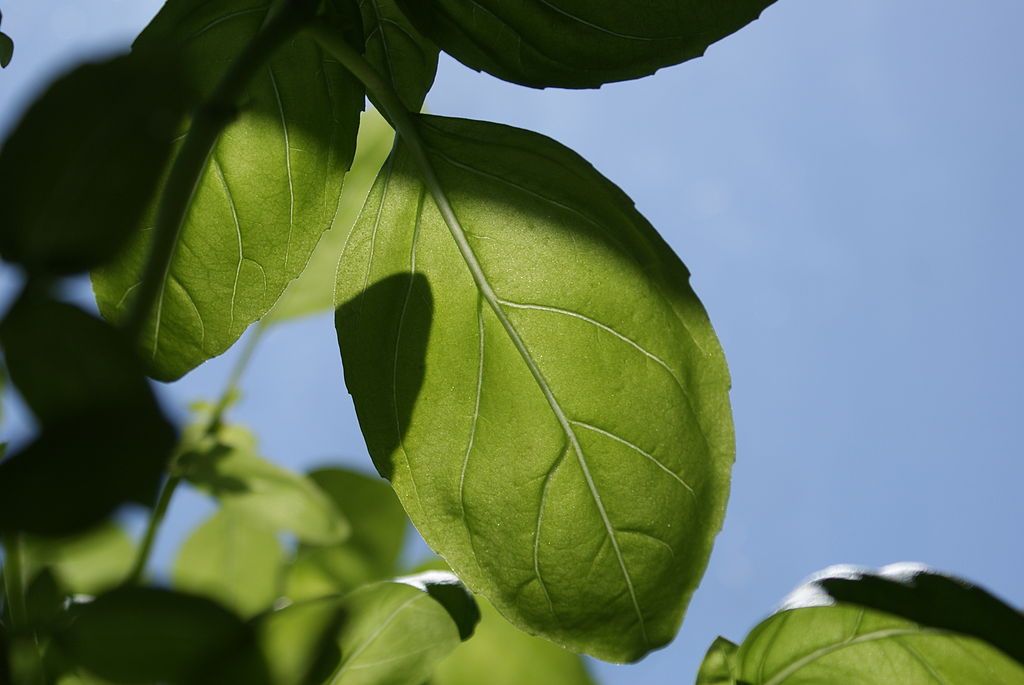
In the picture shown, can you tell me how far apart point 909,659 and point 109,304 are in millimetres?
368

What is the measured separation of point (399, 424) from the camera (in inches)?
15.4

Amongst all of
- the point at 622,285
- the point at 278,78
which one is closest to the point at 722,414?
the point at 622,285

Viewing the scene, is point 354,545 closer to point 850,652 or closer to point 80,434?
point 850,652

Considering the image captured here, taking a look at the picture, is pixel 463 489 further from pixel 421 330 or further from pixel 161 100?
pixel 161 100

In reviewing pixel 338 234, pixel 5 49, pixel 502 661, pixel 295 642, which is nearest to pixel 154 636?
pixel 295 642

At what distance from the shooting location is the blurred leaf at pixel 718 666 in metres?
0.39

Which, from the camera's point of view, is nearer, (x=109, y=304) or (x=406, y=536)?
(x=109, y=304)

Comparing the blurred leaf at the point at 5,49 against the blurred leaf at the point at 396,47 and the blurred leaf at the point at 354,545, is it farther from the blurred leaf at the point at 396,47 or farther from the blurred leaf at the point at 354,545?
the blurred leaf at the point at 354,545

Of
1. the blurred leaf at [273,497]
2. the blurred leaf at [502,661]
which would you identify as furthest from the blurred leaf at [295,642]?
the blurred leaf at [502,661]

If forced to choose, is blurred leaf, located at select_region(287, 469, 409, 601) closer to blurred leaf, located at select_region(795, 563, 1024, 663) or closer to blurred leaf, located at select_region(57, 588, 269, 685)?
blurred leaf, located at select_region(795, 563, 1024, 663)

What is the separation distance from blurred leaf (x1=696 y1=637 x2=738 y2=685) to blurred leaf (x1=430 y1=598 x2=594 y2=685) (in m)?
0.13

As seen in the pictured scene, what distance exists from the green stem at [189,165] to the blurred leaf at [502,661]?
1.24 ft

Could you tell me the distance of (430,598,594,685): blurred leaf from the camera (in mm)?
492

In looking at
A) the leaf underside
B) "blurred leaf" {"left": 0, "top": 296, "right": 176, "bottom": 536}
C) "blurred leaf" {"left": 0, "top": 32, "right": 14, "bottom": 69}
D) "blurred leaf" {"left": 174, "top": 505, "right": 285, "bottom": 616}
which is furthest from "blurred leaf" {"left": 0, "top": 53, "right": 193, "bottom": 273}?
"blurred leaf" {"left": 174, "top": 505, "right": 285, "bottom": 616}
